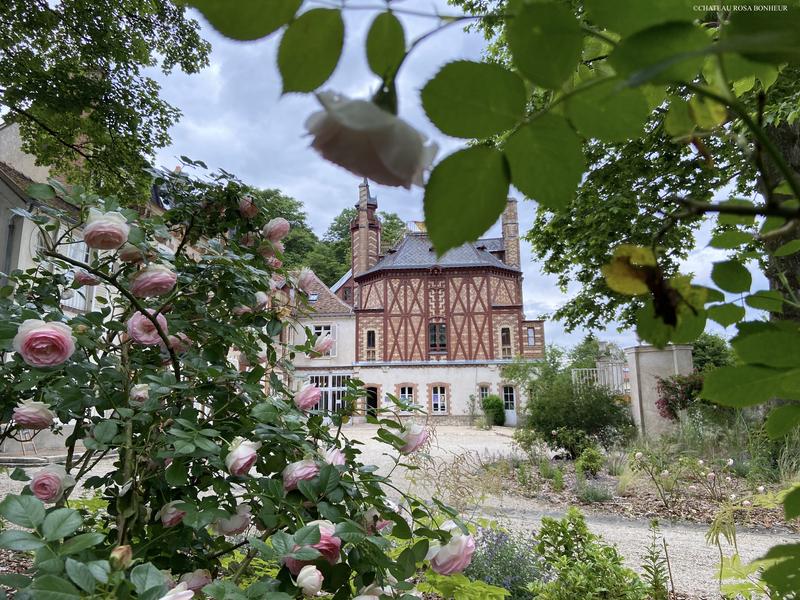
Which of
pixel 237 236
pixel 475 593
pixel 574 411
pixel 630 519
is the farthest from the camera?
pixel 574 411

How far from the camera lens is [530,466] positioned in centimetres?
701

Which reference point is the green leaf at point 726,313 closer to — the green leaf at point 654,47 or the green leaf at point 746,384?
the green leaf at point 746,384

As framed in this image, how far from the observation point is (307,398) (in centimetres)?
140

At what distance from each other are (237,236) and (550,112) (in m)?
1.65

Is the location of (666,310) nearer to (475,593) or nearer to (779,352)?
(779,352)

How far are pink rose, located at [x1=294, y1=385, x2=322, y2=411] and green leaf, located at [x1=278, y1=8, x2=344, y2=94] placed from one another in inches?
46.3

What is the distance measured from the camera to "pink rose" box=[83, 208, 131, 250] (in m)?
1.12

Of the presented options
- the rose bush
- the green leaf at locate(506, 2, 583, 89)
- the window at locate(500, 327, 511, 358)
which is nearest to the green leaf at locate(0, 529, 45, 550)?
the rose bush

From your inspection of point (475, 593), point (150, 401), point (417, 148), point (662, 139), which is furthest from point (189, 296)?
point (662, 139)

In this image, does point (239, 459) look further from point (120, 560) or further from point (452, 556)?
point (452, 556)

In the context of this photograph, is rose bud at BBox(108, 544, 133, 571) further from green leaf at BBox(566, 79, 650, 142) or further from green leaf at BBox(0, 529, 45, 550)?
green leaf at BBox(566, 79, 650, 142)

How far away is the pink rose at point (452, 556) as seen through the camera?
1.01 m

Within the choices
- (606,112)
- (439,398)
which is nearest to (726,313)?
(606,112)

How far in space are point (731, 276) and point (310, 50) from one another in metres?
0.44
